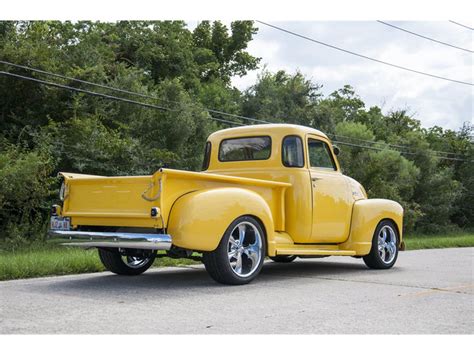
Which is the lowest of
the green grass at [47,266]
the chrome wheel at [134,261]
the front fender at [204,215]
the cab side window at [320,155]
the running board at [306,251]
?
the green grass at [47,266]

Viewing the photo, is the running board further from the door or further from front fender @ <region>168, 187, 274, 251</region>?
front fender @ <region>168, 187, 274, 251</region>

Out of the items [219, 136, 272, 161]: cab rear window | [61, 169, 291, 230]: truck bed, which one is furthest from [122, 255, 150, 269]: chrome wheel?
[219, 136, 272, 161]: cab rear window

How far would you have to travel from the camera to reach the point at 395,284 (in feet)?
25.9

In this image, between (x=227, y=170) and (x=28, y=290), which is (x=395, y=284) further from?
(x=28, y=290)

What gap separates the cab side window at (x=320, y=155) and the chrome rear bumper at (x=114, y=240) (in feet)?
10.6

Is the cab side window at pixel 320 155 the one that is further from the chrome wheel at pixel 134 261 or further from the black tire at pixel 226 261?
the chrome wheel at pixel 134 261

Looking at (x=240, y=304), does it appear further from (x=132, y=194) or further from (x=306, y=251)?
(x=306, y=251)

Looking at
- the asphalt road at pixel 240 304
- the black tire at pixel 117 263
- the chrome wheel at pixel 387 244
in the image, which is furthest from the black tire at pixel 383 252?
the black tire at pixel 117 263

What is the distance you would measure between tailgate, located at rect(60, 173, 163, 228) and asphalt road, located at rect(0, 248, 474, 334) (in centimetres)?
80

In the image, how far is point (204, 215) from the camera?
692cm

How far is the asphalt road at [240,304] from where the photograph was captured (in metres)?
4.93

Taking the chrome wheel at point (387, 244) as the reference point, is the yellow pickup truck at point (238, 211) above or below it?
above

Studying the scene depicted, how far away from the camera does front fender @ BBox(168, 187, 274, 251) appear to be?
681cm

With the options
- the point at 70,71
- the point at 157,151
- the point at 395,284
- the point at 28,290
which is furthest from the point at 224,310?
the point at 70,71
